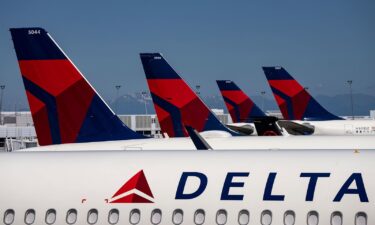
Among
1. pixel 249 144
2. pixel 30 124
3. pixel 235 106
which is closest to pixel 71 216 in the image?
A: pixel 249 144

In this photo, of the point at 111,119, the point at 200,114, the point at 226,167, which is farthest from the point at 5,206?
the point at 200,114

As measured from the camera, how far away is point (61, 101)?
98.7 feet

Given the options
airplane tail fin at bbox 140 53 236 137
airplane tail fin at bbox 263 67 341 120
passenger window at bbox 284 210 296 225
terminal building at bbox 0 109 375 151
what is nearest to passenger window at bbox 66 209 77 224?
passenger window at bbox 284 210 296 225

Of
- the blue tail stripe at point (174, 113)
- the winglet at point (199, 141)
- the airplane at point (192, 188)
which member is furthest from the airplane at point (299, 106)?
the airplane at point (192, 188)

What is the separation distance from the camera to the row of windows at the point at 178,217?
12.7m

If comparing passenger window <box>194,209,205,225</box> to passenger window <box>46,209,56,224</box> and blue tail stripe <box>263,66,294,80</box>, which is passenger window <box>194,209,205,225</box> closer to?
passenger window <box>46,209,56,224</box>

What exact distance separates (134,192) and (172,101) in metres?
31.5

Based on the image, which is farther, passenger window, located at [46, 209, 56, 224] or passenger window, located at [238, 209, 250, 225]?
passenger window, located at [46, 209, 56, 224]

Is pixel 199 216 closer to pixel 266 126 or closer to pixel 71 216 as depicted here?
pixel 71 216

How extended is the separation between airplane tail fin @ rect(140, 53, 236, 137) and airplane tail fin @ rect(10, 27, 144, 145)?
14339 mm

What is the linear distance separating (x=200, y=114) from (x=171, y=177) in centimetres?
3212

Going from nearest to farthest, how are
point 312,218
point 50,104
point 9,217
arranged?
point 312,218 → point 9,217 → point 50,104

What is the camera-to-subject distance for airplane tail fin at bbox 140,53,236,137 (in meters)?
44.7

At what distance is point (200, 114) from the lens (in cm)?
4616
